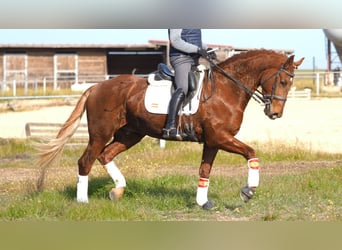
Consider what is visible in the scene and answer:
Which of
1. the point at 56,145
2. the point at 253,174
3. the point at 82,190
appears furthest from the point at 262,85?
the point at 56,145

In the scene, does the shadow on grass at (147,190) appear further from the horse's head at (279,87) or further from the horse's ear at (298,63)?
the horse's ear at (298,63)

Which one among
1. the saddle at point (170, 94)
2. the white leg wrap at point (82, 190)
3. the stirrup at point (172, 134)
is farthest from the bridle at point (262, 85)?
the white leg wrap at point (82, 190)

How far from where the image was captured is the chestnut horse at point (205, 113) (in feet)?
25.0

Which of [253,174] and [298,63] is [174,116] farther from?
[298,63]

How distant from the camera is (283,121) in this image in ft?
74.7

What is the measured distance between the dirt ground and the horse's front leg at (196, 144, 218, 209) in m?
6.86

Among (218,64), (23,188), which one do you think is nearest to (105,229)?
(218,64)

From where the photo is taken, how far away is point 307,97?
108 ft

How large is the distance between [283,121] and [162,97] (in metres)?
15.4

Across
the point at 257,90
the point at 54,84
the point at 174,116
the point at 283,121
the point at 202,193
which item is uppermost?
the point at 257,90

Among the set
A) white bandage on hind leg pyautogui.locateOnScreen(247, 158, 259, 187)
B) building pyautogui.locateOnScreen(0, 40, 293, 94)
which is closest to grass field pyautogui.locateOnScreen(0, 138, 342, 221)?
white bandage on hind leg pyautogui.locateOnScreen(247, 158, 259, 187)

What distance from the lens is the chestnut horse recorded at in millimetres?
7609

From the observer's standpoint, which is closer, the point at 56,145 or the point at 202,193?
the point at 202,193
